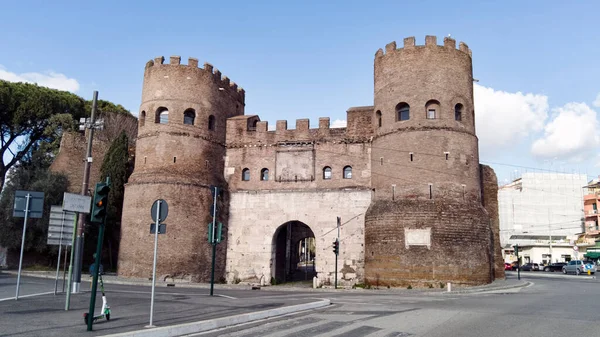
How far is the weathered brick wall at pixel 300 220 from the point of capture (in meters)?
25.9

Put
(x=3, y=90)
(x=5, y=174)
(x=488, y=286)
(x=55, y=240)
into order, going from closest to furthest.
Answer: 1. (x=55, y=240)
2. (x=488, y=286)
3. (x=3, y=90)
4. (x=5, y=174)

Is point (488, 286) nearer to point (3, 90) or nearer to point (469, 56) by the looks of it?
point (469, 56)

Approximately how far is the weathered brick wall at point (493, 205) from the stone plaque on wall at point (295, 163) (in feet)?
31.7

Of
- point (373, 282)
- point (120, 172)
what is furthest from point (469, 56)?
point (120, 172)

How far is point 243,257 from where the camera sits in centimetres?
2744

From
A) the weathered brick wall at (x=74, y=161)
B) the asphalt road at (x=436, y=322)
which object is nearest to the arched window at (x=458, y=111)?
the asphalt road at (x=436, y=322)

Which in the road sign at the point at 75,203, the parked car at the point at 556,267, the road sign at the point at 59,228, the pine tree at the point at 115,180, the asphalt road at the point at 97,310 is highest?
the pine tree at the point at 115,180

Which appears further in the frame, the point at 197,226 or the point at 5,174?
the point at 5,174

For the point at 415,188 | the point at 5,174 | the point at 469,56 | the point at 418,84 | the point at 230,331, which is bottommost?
the point at 230,331

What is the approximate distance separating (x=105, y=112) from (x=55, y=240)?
27824 millimetres

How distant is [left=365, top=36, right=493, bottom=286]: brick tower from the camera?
22.9m

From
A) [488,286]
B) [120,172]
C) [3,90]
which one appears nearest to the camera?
[488,286]

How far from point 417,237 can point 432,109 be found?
6.59 meters

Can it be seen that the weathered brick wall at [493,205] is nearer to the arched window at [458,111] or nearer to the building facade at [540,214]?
the arched window at [458,111]
